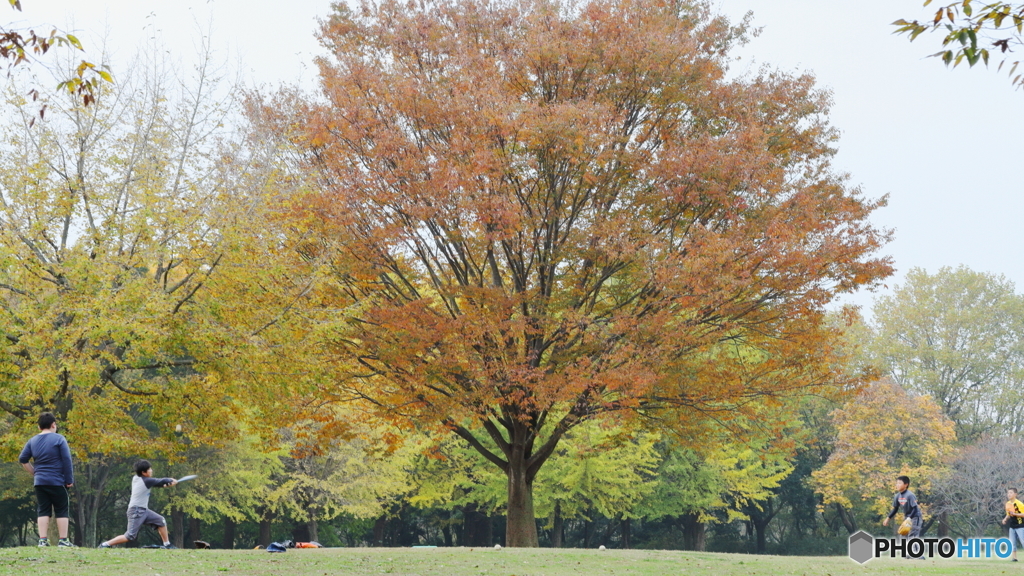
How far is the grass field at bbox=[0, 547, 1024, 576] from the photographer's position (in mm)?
10016

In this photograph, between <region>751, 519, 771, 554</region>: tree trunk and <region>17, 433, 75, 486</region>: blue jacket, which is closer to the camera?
<region>17, 433, 75, 486</region>: blue jacket

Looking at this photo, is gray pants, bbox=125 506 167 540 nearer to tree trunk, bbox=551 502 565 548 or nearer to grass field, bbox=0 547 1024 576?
grass field, bbox=0 547 1024 576

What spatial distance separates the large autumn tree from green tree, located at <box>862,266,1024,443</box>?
34255 millimetres

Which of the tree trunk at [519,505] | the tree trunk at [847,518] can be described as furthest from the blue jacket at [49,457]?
the tree trunk at [847,518]

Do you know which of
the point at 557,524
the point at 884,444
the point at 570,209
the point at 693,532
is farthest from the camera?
the point at 693,532

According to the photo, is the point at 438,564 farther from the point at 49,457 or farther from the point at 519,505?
the point at 519,505

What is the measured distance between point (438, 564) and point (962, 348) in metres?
45.6

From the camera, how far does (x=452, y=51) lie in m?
17.6

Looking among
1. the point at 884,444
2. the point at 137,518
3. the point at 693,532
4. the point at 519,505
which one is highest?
the point at 884,444

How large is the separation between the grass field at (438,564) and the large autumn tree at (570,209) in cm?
304

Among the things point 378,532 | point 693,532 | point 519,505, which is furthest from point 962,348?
point 519,505

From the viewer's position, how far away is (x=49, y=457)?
10859 millimetres

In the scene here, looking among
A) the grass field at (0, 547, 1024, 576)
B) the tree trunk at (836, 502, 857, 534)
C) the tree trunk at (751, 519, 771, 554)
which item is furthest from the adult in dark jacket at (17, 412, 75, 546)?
the tree trunk at (751, 519, 771, 554)

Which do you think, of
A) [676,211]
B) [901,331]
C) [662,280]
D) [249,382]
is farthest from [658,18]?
[901,331]
